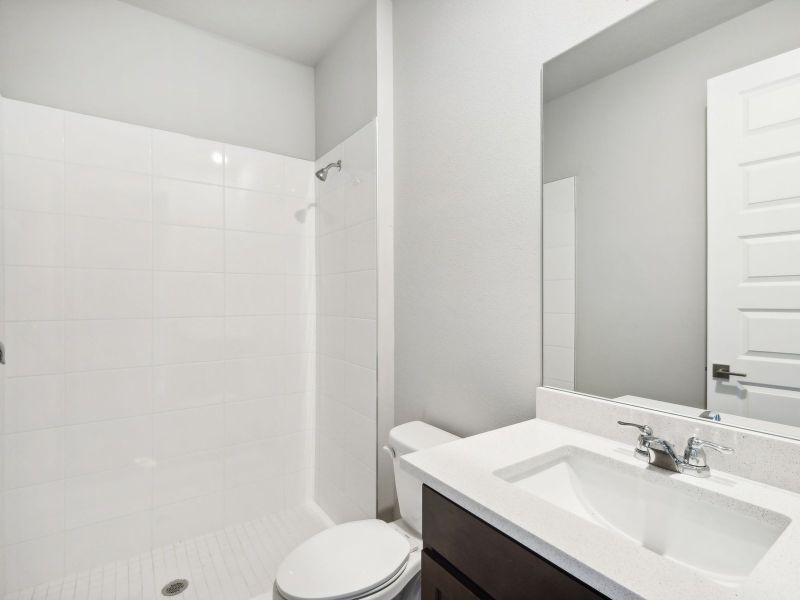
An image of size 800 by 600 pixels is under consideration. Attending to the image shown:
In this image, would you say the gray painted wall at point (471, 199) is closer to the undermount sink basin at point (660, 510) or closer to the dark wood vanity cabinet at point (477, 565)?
the undermount sink basin at point (660, 510)

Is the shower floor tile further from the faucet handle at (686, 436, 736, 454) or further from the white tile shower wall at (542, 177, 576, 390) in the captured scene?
the faucet handle at (686, 436, 736, 454)

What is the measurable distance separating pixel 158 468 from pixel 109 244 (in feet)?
3.39

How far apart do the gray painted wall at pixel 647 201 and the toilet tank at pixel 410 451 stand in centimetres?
56

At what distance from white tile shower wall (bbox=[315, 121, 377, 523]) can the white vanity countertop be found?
96 centimetres

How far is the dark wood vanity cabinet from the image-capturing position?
1.90 feet

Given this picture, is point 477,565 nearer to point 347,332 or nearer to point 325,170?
point 347,332

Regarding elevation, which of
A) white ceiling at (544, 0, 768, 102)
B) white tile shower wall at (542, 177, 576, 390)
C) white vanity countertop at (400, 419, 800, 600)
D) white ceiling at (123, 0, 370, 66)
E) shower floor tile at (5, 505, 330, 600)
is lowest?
shower floor tile at (5, 505, 330, 600)

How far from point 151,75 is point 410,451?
2.03 meters

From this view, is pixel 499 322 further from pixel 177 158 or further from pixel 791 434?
pixel 177 158

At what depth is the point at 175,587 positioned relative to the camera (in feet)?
5.41

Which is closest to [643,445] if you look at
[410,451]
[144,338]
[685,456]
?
[685,456]

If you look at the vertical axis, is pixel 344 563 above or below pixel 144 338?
below

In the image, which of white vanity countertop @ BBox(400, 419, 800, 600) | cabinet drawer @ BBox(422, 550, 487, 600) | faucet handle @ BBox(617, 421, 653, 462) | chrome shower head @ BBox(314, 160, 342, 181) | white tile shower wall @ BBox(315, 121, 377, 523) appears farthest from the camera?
chrome shower head @ BBox(314, 160, 342, 181)

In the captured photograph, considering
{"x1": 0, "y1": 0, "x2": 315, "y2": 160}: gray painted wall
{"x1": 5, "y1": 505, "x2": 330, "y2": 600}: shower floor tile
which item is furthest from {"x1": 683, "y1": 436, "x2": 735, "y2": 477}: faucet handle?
{"x1": 0, "y1": 0, "x2": 315, "y2": 160}: gray painted wall
